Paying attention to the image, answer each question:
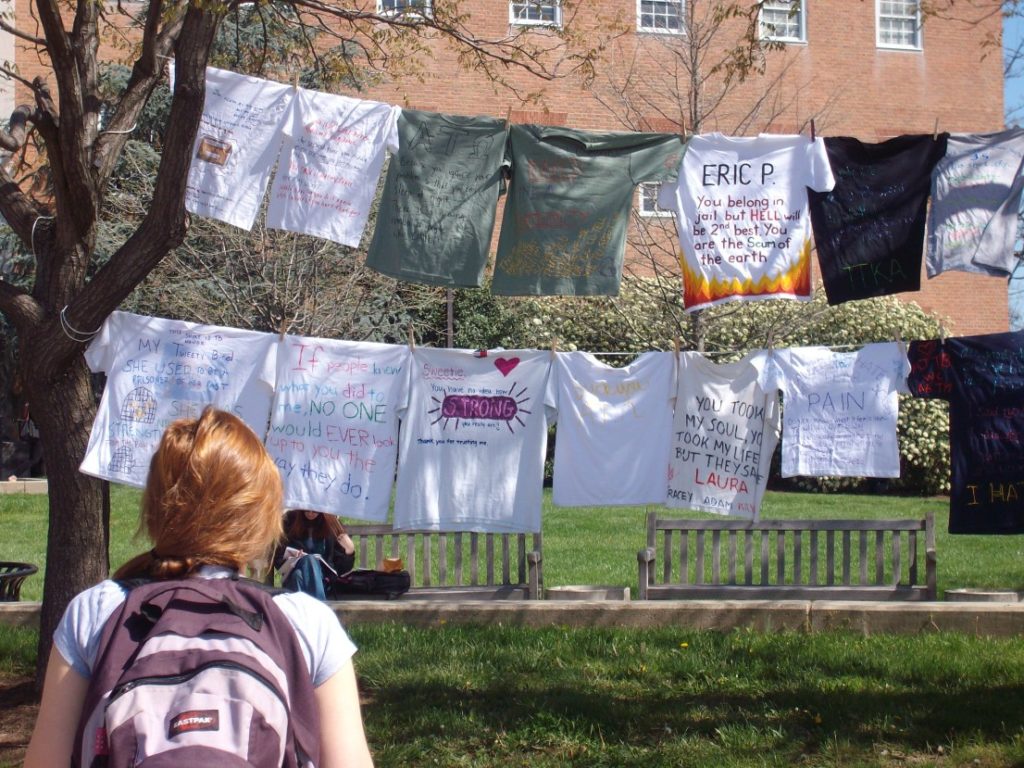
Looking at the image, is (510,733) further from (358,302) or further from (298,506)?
(358,302)

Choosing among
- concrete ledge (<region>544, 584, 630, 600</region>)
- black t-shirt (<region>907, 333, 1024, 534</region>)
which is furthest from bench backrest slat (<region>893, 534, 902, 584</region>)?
concrete ledge (<region>544, 584, 630, 600</region>)

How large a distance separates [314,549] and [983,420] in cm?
458

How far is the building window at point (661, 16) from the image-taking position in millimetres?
16698

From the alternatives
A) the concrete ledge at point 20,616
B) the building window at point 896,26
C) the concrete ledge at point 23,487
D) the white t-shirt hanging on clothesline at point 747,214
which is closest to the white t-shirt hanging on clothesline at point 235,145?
the white t-shirt hanging on clothesline at point 747,214

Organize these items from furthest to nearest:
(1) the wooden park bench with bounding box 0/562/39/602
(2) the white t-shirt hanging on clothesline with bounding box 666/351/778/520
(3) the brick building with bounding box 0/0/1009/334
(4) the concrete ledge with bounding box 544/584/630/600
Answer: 1. (3) the brick building with bounding box 0/0/1009/334
2. (4) the concrete ledge with bounding box 544/584/630/600
3. (1) the wooden park bench with bounding box 0/562/39/602
4. (2) the white t-shirt hanging on clothesline with bounding box 666/351/778/520

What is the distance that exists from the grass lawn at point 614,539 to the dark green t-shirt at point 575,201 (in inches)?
136

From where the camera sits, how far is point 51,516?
6.30 meters

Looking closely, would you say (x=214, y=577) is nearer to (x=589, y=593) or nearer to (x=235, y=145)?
(x=235, y=145)

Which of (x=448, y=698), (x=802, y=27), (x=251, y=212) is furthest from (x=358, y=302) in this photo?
(x=802, y=27)

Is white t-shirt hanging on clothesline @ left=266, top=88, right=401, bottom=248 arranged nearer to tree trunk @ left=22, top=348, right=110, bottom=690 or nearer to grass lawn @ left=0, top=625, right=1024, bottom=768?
tree trunk @ left=22, top=348, right=110, bottom=690

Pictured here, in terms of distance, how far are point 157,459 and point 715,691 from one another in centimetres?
467

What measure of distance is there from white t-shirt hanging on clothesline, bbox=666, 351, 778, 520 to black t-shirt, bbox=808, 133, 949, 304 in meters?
0.78

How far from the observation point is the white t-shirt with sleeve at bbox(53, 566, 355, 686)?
1.99m

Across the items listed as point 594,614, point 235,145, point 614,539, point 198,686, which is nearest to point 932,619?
point 594,614
